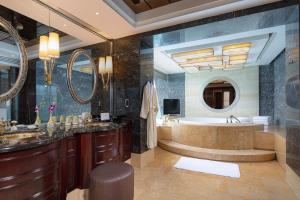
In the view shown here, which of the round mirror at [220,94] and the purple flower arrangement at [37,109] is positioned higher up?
the round mirror at [220,94]

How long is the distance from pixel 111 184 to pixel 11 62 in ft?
6.06

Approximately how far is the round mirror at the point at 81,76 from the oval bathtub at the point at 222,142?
7.77 ft

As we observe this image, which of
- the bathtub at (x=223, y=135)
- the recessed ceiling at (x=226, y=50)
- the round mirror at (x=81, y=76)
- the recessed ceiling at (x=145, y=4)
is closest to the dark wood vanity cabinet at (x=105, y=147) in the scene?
the round mirror at (x=81, y=76)

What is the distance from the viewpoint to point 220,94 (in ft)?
19.9

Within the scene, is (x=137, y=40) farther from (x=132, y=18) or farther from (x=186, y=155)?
(x=186, y=155)

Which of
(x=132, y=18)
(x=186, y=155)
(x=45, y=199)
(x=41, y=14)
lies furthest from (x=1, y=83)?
(x=186, y=155)

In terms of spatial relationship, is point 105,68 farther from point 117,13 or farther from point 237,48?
point 237,48

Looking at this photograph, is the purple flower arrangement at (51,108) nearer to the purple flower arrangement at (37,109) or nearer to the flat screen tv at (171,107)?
the purple flower arrangement at (37,109)

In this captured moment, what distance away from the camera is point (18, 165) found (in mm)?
1340

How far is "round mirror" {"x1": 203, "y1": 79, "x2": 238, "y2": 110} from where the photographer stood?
5910 millimetres

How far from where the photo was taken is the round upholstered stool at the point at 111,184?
1.60 metres

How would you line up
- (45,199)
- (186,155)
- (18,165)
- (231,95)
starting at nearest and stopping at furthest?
(18,165)
(45,199)
(186,155)
(231,95)

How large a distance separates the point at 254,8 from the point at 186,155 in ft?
9.93

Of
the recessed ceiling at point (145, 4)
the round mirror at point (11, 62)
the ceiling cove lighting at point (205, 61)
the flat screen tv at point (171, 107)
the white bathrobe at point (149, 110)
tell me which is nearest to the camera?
the round mirror at point (11, 62)
